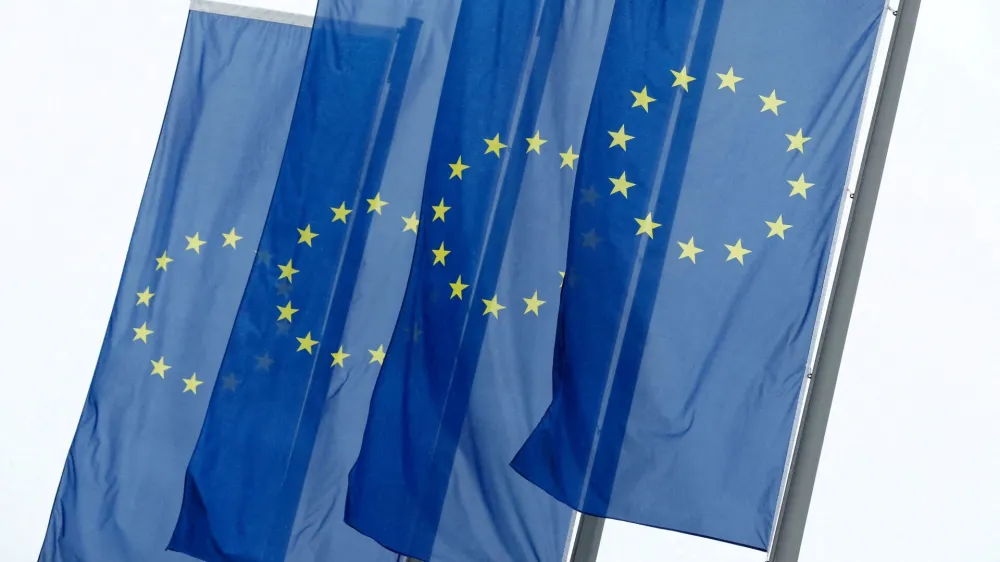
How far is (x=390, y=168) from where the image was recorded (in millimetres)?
6793

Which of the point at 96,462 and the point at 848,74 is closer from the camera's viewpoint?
the point at 848,74

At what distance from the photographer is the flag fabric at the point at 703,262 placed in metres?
5.41

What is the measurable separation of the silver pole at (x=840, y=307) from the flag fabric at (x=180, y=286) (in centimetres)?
336

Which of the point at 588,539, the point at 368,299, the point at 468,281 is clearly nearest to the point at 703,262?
the point at 468,281

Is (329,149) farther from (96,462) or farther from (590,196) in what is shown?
(96,462)

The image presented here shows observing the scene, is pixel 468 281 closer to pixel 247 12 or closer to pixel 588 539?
pixel 588 539

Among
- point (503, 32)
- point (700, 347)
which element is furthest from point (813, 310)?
point (503, 32)

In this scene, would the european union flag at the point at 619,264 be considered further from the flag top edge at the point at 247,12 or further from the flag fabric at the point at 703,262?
the flag top edge at the point at 247,12

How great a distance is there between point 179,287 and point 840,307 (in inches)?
150

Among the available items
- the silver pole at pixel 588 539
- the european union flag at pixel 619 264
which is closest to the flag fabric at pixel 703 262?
the european union flag at pixel 619 264

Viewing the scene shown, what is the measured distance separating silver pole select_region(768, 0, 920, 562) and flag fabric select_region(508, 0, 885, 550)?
16 cm

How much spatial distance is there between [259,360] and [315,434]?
529 millimetres

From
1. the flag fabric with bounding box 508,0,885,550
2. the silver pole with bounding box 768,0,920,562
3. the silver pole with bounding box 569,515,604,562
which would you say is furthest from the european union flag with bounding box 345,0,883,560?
the silver pole with bounding box 569,515,604,562

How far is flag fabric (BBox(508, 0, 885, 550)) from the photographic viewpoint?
541cm
